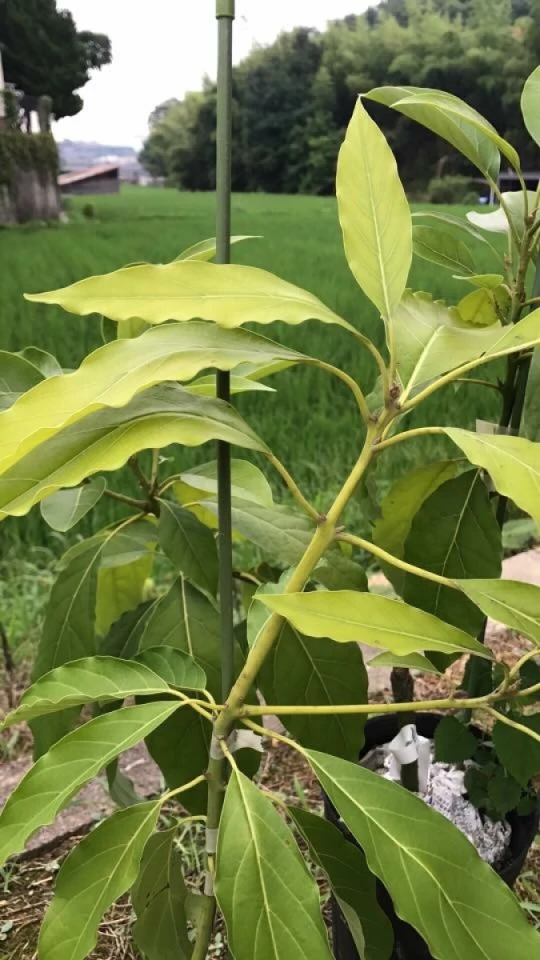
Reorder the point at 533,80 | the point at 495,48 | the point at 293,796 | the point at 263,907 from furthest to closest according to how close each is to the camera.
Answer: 1. the point at 495,48
2. the point at 293,796
3. the point at 533,80
4. the point at 263,907

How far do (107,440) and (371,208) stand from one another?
0.76ft

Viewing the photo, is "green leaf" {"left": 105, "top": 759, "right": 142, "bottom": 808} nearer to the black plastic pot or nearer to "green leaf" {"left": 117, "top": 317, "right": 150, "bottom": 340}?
the black plastic pot

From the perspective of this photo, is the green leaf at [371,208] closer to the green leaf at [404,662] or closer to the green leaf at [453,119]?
the green leaf at [453,119]

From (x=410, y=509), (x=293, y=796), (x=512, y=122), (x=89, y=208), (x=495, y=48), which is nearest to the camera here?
(x=410, y=509)

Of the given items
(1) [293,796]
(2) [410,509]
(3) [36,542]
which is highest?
(2) [410,509]

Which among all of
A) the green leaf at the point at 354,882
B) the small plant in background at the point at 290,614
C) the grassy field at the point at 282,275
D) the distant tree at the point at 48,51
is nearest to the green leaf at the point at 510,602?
the small plant in background at the point at 290,614

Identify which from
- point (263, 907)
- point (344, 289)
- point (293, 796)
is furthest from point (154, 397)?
point (344, 289)

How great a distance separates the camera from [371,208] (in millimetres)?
514

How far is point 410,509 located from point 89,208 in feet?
5.44

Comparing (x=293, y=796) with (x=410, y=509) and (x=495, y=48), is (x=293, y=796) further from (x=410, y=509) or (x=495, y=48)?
(x=495, y=48)

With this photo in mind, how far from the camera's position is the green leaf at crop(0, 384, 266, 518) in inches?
18.1

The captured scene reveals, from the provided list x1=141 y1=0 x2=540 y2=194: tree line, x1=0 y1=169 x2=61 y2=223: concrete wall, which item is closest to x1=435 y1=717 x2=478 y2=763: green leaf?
x1=141 y1=0 x2=540 y2=194: tree line

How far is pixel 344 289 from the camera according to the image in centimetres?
238

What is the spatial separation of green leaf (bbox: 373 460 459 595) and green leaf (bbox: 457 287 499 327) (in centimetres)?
A: 14
